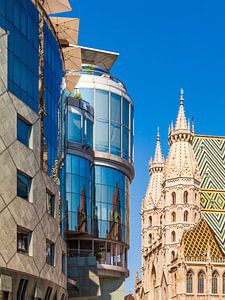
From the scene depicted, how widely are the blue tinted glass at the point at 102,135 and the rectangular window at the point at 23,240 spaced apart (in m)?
20.3

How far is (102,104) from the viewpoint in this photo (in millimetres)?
53781

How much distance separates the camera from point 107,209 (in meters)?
53.3

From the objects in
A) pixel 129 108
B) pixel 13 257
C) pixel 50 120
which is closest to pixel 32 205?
pixel 13 257

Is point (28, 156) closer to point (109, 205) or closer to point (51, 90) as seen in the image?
point (51, 90)

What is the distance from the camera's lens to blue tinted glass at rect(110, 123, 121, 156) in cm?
5383

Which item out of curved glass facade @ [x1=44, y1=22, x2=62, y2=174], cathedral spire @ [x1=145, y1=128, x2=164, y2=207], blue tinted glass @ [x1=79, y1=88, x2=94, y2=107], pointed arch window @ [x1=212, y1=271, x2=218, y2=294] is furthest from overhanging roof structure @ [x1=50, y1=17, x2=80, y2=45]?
cathedral spire @ [x1=145, y1=128, x2=164, y2=207]

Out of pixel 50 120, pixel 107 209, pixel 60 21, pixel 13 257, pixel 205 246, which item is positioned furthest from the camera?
pixel 205 246

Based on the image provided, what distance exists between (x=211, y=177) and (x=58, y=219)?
62.7m

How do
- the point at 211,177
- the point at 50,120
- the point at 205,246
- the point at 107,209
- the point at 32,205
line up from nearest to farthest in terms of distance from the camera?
the point at 32,205 < the point at 50,120 < the point at 107,209 < the point at 205,246 < the point at 211,177

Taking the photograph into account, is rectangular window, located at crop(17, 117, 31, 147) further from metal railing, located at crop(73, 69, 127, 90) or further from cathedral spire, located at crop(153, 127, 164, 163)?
cathedral spire, located at crop(153, 127, 164, 163)

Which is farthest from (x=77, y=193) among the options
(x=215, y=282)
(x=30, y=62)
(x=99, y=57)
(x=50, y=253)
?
A: (x=215, y=282)

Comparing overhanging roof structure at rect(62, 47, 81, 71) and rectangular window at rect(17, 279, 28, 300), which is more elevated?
overhanging roof structure at rect(62, 47, 81, 71)

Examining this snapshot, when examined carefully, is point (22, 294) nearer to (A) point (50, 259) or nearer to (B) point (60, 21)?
(A) point (50, 259)

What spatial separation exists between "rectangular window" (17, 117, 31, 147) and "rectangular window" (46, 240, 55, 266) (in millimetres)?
5675
